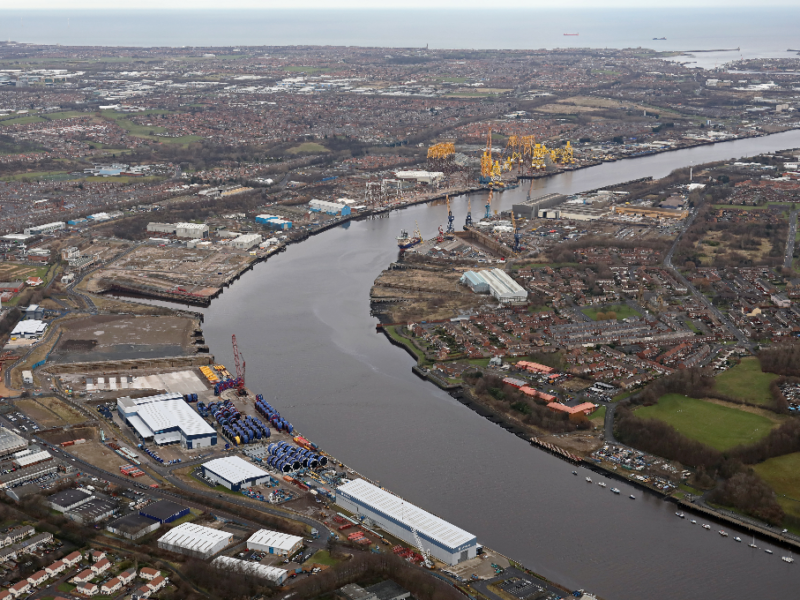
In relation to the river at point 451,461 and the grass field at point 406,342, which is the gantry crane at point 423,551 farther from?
the grass field at point 406,342

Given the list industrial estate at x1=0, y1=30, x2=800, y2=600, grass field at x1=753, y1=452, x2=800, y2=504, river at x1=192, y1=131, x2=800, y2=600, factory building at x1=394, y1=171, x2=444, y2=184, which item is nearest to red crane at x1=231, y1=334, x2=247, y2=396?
industrial estate at x1=0, y1=30, x2=800, y2=600

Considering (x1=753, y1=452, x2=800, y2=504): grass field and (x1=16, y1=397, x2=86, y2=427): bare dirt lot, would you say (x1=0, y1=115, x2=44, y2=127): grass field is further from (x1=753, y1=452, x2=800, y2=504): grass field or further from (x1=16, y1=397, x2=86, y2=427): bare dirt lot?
(x1=753, y1=452, x2=800, y2=504): grass field

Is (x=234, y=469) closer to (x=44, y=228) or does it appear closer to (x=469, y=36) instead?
(x=44, y=228)

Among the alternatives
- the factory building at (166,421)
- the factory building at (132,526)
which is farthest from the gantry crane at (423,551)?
the factory building at (166,421)

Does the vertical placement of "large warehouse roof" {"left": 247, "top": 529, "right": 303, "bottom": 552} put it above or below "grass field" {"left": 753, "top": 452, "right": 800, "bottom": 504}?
above

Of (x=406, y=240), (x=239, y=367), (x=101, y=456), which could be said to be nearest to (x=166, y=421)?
(x=101, y=456)
